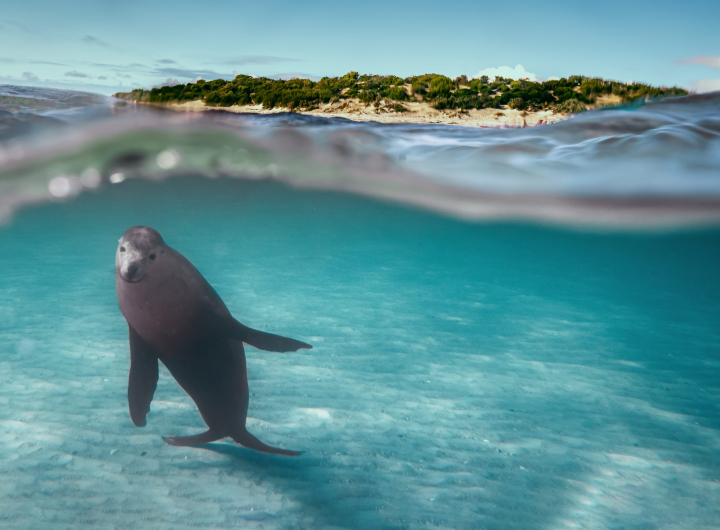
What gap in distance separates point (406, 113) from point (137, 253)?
650 cm

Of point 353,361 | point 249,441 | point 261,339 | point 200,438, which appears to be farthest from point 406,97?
point 200,438

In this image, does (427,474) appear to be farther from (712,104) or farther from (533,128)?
(712,104)

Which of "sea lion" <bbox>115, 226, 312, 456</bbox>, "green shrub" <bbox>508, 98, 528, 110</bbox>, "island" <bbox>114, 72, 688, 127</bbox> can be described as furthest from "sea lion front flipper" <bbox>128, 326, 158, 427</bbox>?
"green shrub" <bbox>508, 98, 528, 110</bbox>

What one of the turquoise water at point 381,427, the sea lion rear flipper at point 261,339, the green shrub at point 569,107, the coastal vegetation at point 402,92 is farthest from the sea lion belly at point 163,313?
the green shrub at point 569,107

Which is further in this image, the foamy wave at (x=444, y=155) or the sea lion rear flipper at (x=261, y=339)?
the foamy wave at (x=444, y=155)

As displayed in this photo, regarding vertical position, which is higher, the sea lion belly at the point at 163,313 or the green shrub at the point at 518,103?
the green shrub at the point at 518,103

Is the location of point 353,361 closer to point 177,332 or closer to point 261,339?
point 261,339

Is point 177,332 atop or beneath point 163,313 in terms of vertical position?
beneath

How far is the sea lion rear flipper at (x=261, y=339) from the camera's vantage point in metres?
4.37

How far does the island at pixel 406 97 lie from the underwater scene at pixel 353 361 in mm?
312

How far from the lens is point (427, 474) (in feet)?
16.1

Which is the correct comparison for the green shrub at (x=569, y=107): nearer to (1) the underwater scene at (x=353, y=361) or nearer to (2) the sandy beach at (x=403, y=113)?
(1) the underwater scene at (x=353, y=361)

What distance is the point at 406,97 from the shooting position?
8.80m

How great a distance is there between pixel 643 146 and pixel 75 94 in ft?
36.0
